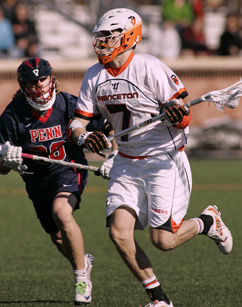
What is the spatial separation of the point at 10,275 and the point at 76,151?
1.26 metres

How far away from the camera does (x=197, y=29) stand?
609 inches

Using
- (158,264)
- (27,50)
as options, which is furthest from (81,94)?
(27,50)

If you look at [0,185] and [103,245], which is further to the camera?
[0,185]

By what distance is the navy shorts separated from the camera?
4.98 m

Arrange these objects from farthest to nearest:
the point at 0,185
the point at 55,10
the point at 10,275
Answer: the point at 55,10 < the point at 0,185 < the point at 10,275

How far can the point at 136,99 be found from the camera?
14.4 ft

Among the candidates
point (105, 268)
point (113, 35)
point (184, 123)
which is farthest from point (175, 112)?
point (105, 268)

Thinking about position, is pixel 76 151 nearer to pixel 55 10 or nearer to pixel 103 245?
pixel 103 245

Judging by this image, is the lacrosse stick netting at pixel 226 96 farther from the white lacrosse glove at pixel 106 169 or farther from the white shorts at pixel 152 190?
the white lacrosse glove at pixel 106 169

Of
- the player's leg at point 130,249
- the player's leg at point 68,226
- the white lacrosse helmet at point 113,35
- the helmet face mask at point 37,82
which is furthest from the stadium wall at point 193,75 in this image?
the player's leg at point 130,249

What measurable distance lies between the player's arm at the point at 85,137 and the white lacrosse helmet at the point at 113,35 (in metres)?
0.44

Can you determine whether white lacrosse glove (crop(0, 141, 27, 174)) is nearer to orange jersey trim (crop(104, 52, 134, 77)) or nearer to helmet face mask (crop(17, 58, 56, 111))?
helmet face mask (crop(17, 58, 56, 111))

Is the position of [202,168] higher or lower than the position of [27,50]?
lower

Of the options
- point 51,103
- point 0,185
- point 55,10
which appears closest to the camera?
point 51,103
